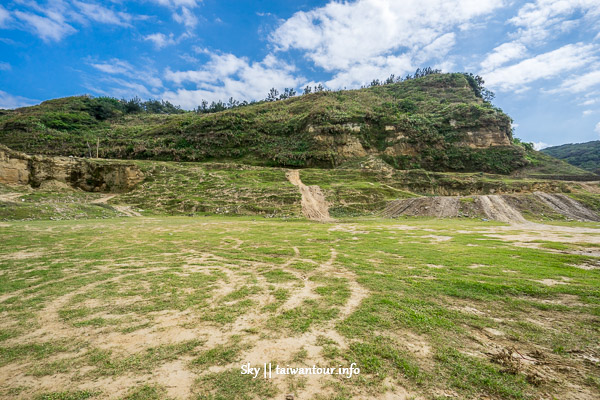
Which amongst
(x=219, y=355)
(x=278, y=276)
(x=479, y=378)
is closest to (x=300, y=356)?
(x=219, y=355)

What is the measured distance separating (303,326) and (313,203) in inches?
1534

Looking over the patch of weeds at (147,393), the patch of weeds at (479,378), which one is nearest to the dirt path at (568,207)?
the patch of weeds at (479,378)

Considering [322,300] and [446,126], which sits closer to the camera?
[322,300]

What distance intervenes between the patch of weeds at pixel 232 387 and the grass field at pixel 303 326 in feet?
0.08

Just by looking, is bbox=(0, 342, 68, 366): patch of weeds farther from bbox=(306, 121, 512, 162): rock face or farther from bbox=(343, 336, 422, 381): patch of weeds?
bbox=(306, 121, 512, 162): rock face

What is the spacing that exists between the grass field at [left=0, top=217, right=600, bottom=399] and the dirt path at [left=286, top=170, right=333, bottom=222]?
2724cm

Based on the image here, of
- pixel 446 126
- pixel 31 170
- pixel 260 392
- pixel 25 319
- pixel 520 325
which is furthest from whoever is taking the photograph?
pixel 446 126

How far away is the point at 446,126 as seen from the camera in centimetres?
7550

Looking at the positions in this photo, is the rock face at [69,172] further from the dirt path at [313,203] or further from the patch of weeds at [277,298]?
the patch of weeds at [277,298]

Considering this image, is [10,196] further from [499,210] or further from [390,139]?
[390,139]

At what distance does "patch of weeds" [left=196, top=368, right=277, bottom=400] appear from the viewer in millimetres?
A: 4070

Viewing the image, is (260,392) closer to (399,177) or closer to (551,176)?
(399,177)

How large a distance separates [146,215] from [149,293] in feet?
122

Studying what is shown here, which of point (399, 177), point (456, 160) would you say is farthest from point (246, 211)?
point (456, 160)
